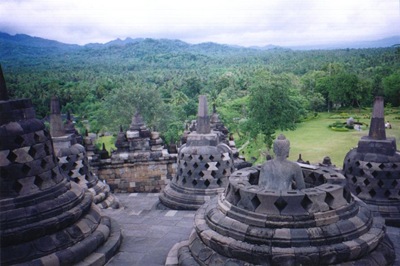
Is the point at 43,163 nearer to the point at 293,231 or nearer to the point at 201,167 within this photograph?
the point at 293,231

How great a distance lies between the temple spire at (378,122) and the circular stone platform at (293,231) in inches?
123

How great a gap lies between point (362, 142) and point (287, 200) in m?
4.06

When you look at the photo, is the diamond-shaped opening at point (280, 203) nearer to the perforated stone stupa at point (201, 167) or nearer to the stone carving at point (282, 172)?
the stone carving at point (282, 172)

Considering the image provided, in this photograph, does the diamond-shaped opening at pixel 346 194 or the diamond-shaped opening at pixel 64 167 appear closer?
the diamond-shaped opening at pixel 346 194

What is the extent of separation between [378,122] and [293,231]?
437 centimetres

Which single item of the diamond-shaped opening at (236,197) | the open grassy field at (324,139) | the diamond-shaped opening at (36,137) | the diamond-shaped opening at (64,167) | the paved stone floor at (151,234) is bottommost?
the open grassy field at (324,139)

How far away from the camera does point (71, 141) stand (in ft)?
31.8

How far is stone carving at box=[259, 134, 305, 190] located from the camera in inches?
179

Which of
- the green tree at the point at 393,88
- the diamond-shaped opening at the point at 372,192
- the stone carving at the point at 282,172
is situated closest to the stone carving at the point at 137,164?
the diamond-shaped opening at the point at 372,192

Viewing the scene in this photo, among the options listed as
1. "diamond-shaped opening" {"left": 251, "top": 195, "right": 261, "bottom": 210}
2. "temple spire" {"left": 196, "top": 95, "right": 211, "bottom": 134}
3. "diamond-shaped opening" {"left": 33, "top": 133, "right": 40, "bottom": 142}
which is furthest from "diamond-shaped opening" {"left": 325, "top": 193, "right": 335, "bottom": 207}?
"temple spire" {"left": 196, "top": 95, "right": 211, "bottom": 134}

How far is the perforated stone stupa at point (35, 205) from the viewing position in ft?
14.7

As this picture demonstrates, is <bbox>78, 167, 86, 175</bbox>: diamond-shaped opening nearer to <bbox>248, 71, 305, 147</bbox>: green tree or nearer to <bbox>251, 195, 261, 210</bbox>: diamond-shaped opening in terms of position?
<bbox>251, 195, 261, 210</bbox>: diamond-shaped opening

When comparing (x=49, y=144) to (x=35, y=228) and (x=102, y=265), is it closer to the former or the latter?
(x=35, y=228)

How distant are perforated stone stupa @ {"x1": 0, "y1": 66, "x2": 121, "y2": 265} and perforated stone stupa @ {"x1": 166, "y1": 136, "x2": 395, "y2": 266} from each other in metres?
1.64
